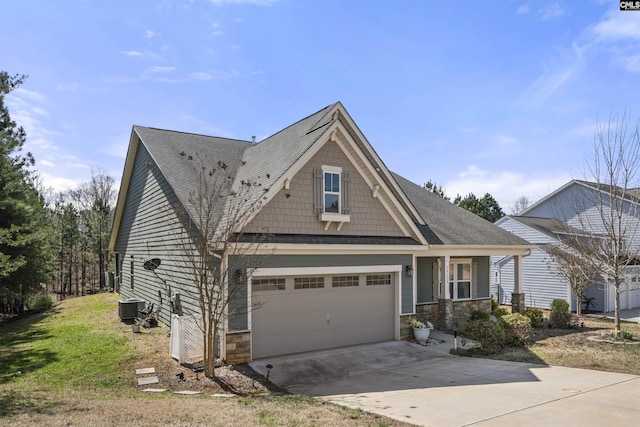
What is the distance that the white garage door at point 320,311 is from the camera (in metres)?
12.2

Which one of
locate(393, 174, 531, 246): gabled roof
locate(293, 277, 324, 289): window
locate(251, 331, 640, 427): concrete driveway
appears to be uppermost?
locate(393, 174, 531, 246): gabled roof

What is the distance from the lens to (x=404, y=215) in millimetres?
15016

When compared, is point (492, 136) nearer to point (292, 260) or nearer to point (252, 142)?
point (252, 142)

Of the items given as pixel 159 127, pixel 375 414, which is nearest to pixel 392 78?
pixel 159 127

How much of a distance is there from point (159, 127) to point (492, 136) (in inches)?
567

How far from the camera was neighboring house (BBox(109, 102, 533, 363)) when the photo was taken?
12414 millimetres

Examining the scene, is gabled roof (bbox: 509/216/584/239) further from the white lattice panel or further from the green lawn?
the green lawn

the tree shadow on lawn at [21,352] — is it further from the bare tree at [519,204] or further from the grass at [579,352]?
the bare tree at [519,204]

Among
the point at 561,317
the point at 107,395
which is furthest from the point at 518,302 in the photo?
the point at 107,395

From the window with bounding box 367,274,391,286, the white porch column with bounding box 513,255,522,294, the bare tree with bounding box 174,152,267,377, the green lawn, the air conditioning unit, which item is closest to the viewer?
the green lawn

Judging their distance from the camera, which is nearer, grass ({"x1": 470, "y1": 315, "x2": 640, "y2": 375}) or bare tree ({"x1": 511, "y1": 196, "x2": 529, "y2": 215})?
grass ({"x1": 470, "y1": 315, "x2": 640, "y2": 375})

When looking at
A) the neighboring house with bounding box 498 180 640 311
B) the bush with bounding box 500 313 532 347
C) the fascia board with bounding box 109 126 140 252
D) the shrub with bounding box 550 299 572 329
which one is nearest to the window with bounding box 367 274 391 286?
the bush with bounding box 500 313 532 347

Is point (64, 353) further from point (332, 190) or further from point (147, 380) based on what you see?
point (332, 190)

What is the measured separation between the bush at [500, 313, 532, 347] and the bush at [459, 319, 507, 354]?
0.39m
